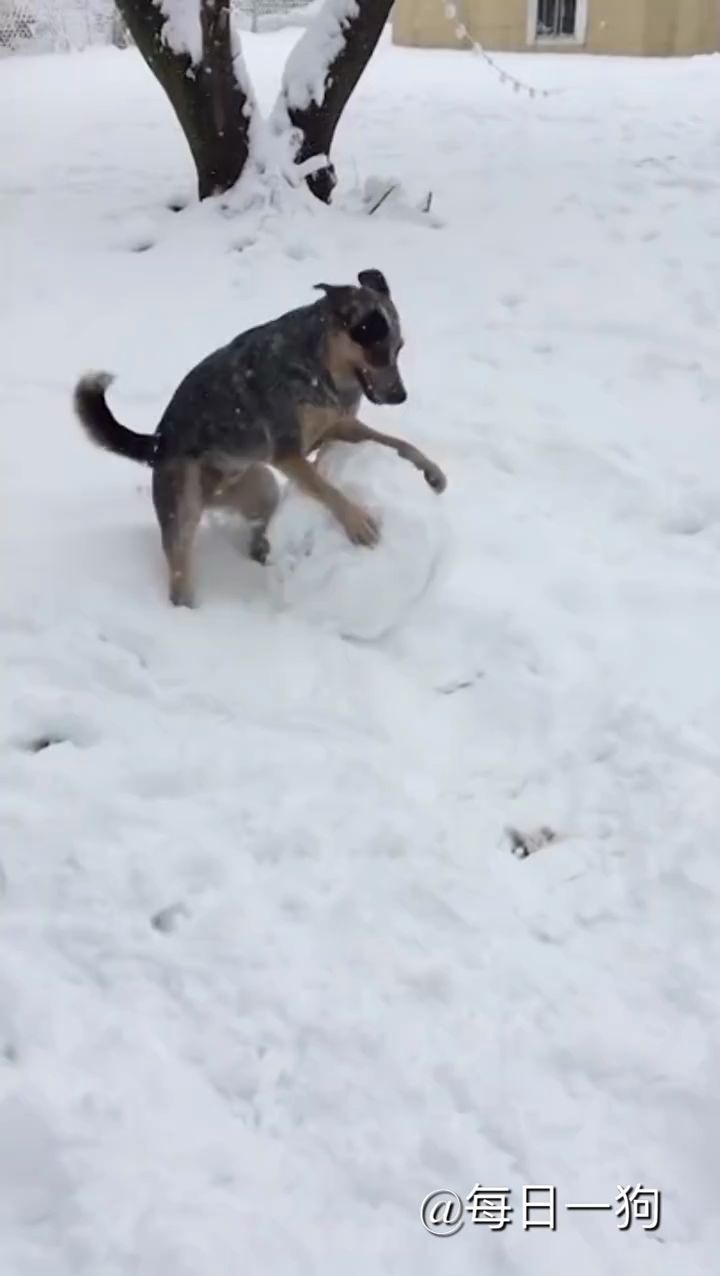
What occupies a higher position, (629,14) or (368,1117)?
(629,14)

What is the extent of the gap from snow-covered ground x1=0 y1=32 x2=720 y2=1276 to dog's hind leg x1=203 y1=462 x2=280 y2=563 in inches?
4.7

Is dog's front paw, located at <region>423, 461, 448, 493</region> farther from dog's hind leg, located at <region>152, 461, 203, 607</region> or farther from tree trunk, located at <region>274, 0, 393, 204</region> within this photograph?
tree trunk, located at <region>274, 0, 393, 204</region>

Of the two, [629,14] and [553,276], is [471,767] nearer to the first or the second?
[553,276]

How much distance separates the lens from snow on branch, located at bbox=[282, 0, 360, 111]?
25.9 feet

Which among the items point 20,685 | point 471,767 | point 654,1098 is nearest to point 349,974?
point 654,1098

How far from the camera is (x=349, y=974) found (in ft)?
8.76

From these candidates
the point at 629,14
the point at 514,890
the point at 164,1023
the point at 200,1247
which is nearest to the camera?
the point at 200,1247

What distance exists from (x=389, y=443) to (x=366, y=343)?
1.36ft

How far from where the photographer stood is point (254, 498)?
4332 millimetres

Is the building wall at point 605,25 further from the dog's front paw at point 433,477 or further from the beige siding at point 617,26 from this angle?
the dog's front paw at point 433,477

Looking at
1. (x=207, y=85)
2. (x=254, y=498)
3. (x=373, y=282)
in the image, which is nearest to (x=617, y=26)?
(x=207, y=85)

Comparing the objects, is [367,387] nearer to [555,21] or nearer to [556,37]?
[556,37]

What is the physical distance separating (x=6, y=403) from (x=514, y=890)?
12.0 ft

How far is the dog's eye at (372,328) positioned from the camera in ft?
12.8
